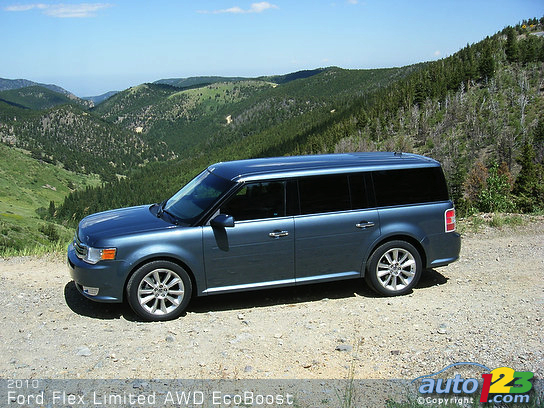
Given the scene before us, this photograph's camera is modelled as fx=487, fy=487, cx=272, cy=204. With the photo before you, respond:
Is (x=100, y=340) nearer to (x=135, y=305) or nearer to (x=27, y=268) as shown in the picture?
(x=135, y=305)

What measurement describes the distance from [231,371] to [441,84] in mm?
93041

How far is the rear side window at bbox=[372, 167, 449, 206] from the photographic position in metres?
6.90

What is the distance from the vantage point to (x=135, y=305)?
593 cm

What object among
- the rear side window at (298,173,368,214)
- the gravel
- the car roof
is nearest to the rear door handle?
the rear side window at (298,173,368,214)

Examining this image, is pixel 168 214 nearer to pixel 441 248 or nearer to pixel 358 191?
pixel 358 191

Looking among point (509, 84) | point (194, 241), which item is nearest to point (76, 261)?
point (194, 241)

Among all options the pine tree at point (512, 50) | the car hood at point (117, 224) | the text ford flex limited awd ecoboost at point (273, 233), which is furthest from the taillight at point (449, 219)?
the pine tree at point (512, 50)

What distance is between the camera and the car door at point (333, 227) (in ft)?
21.4

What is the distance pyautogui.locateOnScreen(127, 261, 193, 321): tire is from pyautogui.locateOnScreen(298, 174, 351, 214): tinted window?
1.84m

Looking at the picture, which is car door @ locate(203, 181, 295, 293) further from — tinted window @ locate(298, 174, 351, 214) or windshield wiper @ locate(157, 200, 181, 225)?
windshield wiper @ locate(157, 200, 181, 225)

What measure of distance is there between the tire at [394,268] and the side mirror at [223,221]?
6.93ft

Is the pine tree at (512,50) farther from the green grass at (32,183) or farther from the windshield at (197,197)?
the green grass at (32,183)

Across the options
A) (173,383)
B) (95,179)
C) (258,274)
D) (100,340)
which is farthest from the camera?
(95,179)

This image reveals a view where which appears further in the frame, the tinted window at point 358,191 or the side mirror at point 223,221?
the tinted window at point 358,191
